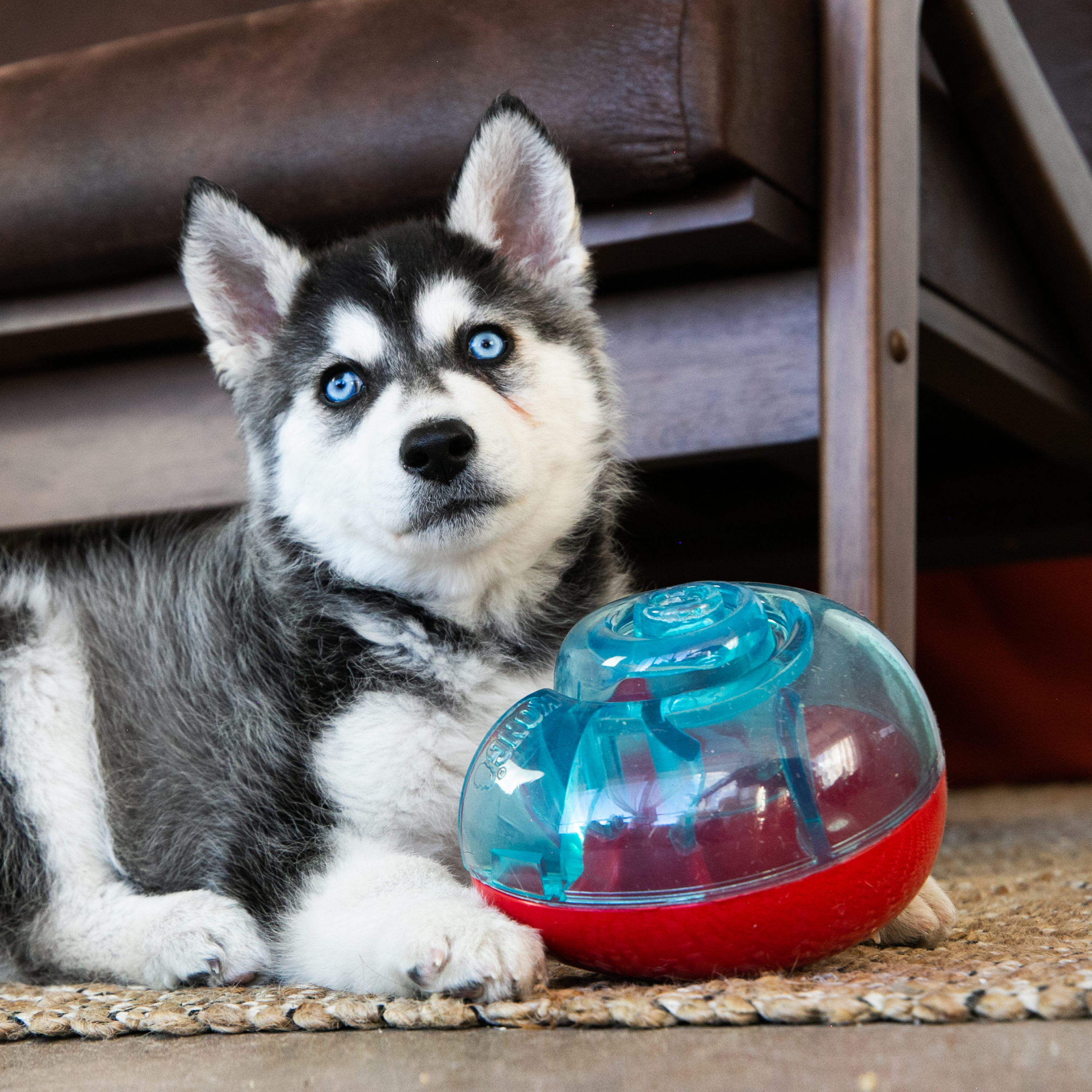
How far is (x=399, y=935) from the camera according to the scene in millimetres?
1013

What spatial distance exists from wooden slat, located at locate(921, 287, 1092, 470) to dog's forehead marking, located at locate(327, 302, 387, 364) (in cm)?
94

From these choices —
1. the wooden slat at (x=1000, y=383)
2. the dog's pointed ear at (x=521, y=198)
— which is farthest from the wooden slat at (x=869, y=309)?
the dog's pointed ear at (x=521, y=198)

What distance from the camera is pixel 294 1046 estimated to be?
91 centimetres

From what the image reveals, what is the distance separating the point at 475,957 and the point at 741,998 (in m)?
0.23

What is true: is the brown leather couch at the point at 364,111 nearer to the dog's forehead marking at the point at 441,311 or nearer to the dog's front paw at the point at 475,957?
the dog's forehead marking at the point at 441,311

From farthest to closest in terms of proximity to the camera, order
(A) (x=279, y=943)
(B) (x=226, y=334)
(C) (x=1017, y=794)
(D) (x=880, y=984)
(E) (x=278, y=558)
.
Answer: (C) (x=1017, y=794) → (B) (x=226, y=334) → (E) (x=278, y=558) → (A) (x=279, y=943) → (D) (x=880, y=984)

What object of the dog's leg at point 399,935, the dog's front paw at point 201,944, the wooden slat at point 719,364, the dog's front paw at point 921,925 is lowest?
the dog's front paw at point 201,944

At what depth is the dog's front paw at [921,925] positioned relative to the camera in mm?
1139

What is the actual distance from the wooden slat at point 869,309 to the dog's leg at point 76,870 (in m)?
0.94

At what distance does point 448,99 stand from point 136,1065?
1.31 meters

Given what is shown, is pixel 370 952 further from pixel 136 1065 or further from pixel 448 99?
pixel 448 99

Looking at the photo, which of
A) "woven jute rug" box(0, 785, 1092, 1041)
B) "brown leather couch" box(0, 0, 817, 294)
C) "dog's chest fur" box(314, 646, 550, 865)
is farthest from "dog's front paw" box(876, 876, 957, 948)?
"brown leather couch" box(0, 0, 817, 294)

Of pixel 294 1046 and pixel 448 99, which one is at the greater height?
pixel 448 99

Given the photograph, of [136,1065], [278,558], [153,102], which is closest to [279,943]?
[136,1065]
